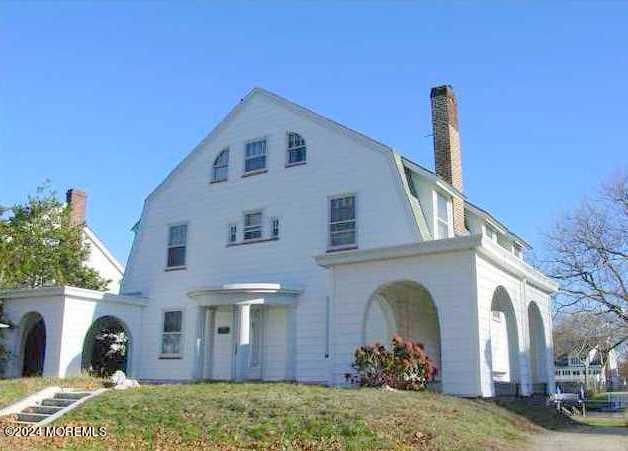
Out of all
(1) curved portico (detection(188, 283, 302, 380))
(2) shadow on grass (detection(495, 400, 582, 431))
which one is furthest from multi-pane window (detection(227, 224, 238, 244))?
(2) shadow on grass (detection(495, 400, 582, 431))

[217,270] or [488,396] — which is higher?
[217,270]

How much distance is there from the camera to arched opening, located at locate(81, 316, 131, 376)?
24.8 meters

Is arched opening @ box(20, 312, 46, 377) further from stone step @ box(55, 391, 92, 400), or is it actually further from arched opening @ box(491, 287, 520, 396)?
arched opening @ box(491, 287, 520, 396)

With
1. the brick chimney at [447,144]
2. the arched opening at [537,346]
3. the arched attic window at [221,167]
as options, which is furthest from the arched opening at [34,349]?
the arched opening at [537,346]

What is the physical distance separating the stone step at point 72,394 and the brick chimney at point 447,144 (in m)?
13.0

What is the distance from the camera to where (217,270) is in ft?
75.4

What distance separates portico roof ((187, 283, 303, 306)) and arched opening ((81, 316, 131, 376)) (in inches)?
237

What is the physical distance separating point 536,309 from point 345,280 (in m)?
7.06

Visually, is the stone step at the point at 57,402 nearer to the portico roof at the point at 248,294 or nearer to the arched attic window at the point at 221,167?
the portico roof at the point at 248,294

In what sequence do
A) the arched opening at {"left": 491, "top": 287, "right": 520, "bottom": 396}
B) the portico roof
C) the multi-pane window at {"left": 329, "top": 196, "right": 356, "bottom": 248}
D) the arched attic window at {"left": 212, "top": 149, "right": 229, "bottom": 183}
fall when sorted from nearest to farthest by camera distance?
the arched opening at {"left": 491, "top": 287, "right": 520, "bottom": 396}, the portico roof, the multi-pane window at {"left": 329, "top": 196, "right": 356, "bottom": 248}, the arched attic window at {"left": 212, "top": 149, "right": 229, "bottom": 183}

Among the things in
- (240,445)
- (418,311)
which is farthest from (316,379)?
(240,445)

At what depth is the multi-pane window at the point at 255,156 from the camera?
2316cm

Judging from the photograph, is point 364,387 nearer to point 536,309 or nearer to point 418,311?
point 418,311

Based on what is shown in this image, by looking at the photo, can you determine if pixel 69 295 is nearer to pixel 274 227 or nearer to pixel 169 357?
pixel 169 357
